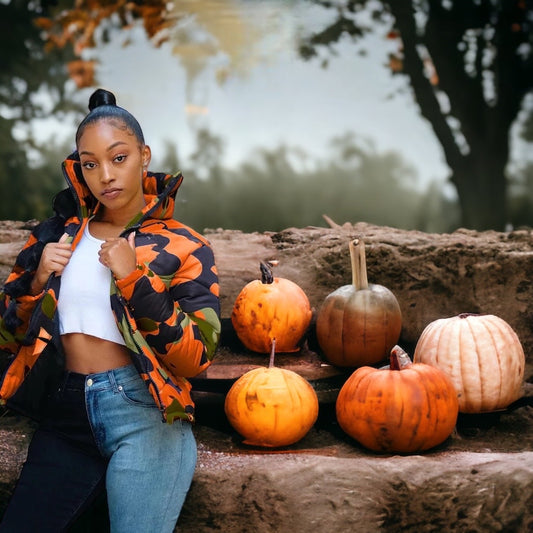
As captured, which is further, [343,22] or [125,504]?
[343,22]

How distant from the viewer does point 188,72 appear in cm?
441

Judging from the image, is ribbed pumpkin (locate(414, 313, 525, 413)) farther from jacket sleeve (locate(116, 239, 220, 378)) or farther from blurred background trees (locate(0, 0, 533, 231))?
blurred background trees (locate(0, 0, 533, 231))

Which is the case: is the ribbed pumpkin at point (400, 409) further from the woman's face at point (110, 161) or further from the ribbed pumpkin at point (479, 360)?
the woman's face at point (110, 161)

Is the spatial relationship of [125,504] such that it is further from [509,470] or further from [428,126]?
[428,126]

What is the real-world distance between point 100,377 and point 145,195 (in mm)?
680

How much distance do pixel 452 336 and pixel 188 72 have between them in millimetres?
2557

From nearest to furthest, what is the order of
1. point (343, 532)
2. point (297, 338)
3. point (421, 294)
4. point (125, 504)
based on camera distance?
point (125, 504) → point (343, 532) → point (297, 338) → point (421, 294)

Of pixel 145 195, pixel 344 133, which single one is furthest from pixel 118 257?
pixel 344 133

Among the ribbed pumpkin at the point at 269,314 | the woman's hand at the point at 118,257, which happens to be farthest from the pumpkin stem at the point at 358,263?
the woman's hand at the point at 118,257

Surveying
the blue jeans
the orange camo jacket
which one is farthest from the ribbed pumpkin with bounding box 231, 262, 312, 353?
the blue jeans

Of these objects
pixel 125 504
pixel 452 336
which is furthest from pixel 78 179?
pixel 452 336

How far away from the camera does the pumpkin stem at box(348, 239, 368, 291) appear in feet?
10.1

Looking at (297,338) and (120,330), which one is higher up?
(120,330)

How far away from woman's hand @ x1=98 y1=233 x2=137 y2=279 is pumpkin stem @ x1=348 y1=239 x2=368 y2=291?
1325 mm
